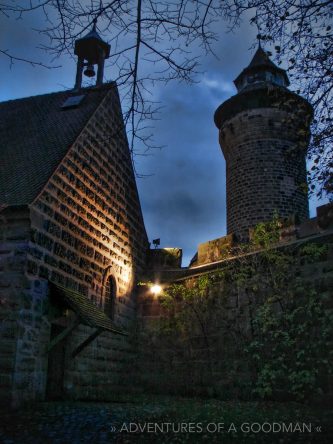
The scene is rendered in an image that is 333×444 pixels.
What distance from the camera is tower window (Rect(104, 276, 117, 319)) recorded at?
1151 cm

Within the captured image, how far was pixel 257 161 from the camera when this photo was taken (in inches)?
798

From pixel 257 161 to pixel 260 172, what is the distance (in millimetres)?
681

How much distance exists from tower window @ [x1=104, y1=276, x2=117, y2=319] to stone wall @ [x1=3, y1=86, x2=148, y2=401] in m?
0.12

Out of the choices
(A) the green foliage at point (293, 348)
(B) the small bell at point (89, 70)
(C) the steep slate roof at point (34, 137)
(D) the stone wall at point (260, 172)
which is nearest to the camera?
(A) the green foliage at point (293, 348)

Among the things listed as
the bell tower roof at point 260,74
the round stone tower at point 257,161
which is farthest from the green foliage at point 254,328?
the bell tower roof at point 260,74

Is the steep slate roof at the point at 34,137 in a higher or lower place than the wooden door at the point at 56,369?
higher

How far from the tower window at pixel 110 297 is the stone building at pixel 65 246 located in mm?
28

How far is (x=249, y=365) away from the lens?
9.07m

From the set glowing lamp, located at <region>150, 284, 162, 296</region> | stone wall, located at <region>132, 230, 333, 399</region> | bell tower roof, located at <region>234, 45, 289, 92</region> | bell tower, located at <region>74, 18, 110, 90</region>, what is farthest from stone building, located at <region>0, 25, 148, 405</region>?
bell tower roof, located at <region>234, 45, 289, 92</region>

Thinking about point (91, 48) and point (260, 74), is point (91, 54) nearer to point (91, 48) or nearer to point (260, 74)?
point (91, 48)

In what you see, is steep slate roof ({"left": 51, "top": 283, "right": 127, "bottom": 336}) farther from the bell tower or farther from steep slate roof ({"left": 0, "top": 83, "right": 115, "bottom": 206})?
the bell tower

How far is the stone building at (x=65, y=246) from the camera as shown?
25.4ft

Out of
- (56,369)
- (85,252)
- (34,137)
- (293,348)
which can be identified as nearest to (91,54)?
(34,137)

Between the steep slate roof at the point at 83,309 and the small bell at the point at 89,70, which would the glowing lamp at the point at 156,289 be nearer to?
the steep slate roof at the point at 83,309
